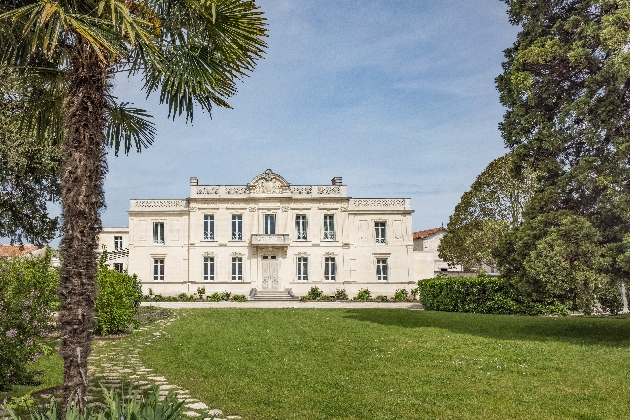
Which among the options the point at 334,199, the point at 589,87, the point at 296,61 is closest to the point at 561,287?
the point at 589,87

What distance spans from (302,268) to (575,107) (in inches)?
913

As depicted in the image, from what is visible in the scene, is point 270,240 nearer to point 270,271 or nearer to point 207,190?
point 270,271

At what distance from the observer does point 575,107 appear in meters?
12.5

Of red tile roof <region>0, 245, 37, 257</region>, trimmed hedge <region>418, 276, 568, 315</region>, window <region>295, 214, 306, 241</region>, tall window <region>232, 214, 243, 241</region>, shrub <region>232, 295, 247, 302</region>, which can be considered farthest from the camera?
window <region>295, 214, 306, 241</region>

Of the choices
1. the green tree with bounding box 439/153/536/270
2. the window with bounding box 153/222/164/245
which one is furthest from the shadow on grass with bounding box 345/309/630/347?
the window with bounding box 153/222/164/245

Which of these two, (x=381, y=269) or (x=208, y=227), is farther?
(x=381, y=269)

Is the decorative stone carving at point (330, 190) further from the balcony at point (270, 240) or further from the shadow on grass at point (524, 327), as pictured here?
the shadow on grass at point (524, 327)

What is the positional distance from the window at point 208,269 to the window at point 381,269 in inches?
415

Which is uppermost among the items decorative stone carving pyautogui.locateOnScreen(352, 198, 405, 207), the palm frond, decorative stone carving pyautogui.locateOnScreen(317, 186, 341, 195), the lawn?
decorative stone carving pyautogui.locateOnScreen(317, 186, 341, 195)

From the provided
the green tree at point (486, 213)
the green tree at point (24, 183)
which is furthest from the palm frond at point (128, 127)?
the green tree at point (486, 213)

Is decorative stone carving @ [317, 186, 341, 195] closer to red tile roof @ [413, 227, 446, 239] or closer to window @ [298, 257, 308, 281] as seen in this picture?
window @ [298, 257, 308, 281]

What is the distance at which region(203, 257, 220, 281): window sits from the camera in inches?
1318

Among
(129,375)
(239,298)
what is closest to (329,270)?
(239,298)

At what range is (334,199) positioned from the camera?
1329 inches
